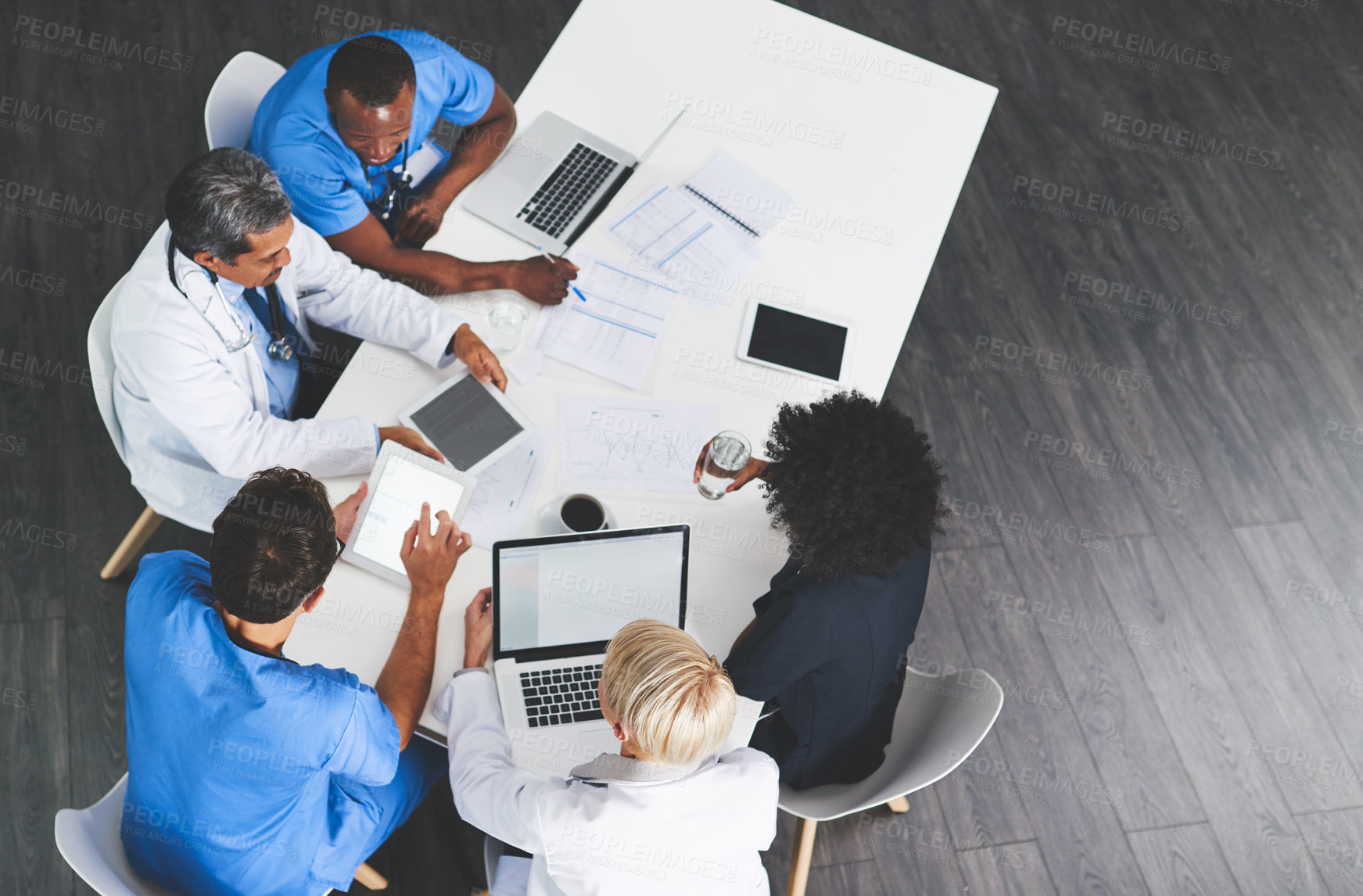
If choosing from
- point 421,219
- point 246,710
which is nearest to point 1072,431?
point 421,219

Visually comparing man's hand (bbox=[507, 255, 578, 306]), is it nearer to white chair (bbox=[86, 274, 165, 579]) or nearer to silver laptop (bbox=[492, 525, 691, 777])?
silver laptop (bbox=[492, 525, 691, 777])

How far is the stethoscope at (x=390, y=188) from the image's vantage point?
8.11ft

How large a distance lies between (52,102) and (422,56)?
1.85 metres

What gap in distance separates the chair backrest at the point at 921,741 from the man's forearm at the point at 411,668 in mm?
794

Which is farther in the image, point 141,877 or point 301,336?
point 301,336

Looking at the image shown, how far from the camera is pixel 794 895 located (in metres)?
2.13

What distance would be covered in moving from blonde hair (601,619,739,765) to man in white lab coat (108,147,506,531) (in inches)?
29.5

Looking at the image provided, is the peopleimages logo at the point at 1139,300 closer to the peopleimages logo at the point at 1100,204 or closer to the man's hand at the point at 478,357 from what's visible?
the peopleimages logo at the point at 1100,204

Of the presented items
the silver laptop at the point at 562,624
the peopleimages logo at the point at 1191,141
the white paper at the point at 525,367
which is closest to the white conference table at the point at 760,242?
the white paper at the point at 525,367

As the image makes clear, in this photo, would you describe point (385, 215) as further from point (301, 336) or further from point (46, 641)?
point (46, 641)

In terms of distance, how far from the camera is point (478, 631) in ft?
5.87

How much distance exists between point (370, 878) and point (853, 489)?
153 centimetres

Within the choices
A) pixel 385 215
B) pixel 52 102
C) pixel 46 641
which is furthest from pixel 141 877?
pixel 52 102

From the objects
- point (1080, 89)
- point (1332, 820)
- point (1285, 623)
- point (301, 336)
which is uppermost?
point (1080, 89)
